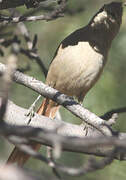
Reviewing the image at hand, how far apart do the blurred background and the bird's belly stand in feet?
0.67

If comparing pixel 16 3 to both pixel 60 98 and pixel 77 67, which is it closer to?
pixel 60 98

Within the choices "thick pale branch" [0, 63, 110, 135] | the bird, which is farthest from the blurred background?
"thick pale branch" [0, 63, 110, 135]

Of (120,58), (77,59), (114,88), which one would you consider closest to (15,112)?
(77,59)

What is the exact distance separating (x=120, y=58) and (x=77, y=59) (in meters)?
0.68

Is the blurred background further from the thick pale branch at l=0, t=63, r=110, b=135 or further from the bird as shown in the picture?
the thick pale branch at l=0, t=63, r=110, b=135

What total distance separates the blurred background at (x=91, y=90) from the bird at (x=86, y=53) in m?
0.19

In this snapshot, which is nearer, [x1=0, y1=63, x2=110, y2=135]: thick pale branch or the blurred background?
[x1=0, y1=63, x2=110, y2=135]: thick pale branch

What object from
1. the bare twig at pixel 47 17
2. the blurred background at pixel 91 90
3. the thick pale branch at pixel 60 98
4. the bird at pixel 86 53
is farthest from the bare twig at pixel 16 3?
the bird at pixel 86 53

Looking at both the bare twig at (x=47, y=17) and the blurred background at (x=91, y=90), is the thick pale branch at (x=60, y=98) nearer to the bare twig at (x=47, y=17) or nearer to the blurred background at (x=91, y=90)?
the bare twig at (x=47, y=17)

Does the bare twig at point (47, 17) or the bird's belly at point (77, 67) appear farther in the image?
the bird's belly at point (77, 67)

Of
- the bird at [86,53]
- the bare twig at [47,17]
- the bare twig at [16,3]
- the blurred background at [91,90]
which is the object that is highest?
the bare twig at [16,3]

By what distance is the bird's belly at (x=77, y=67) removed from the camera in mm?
3432

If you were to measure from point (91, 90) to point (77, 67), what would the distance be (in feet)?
1.64

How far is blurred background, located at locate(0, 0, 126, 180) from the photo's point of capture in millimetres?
3395
